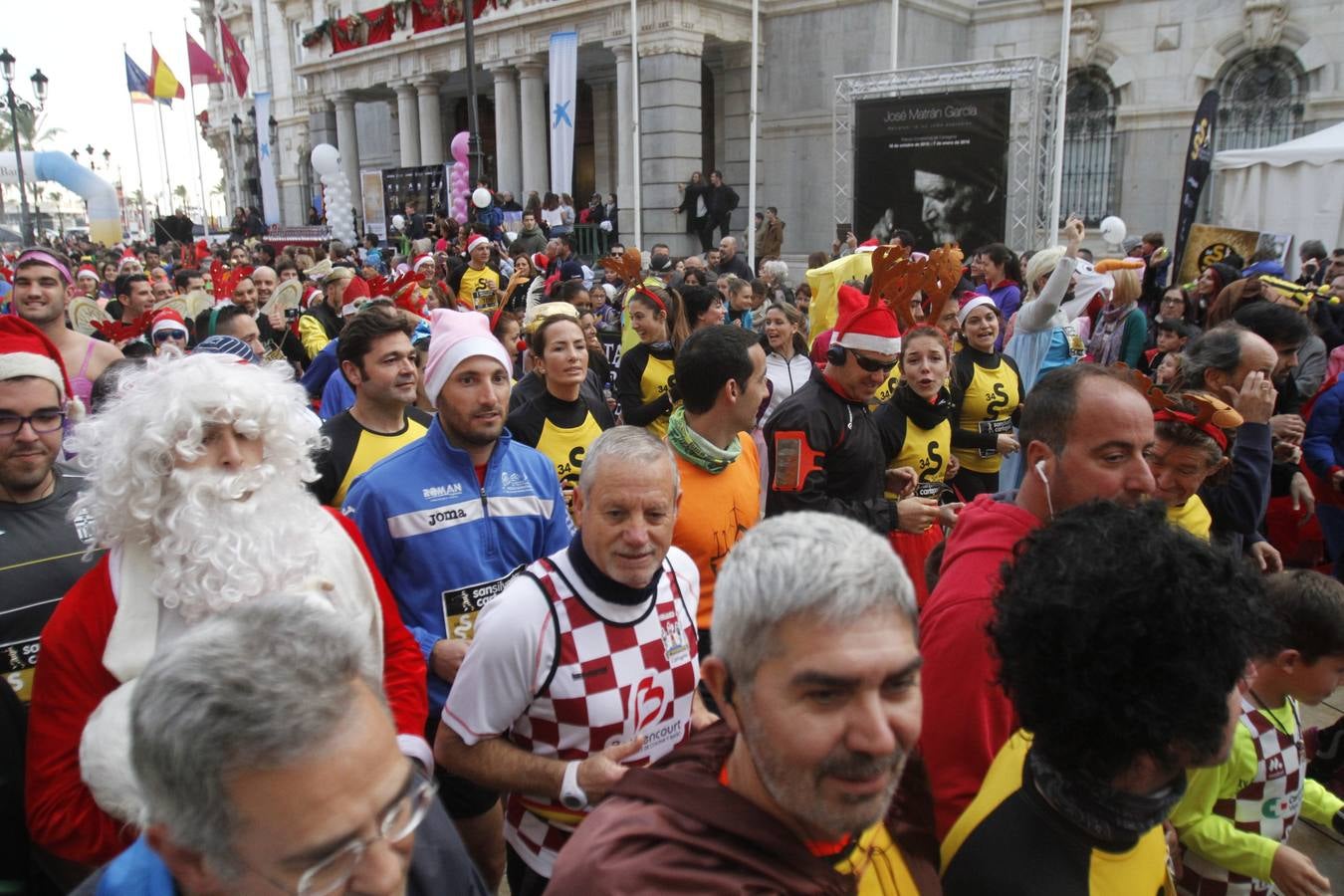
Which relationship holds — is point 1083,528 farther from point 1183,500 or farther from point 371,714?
point 1183,500

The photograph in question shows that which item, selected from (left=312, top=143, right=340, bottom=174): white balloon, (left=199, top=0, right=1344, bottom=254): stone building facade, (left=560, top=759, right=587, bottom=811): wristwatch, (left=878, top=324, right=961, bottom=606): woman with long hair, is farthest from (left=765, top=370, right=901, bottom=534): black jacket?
(left=312, top=143, right=340, bottom=174): white balloon

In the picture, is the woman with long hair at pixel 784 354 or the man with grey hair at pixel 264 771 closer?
the man with grey hair at pixel 264 771

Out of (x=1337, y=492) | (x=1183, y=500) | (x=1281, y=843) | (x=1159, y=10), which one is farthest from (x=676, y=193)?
(x=1281, y=843)

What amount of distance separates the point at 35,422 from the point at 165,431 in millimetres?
941

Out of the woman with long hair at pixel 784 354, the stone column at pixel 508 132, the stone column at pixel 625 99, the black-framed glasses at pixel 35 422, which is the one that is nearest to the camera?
the black-framed glasses at pixel 35 422

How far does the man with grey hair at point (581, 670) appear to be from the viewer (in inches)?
86.0

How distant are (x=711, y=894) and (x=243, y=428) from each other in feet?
5.38

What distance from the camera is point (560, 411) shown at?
14.7ft

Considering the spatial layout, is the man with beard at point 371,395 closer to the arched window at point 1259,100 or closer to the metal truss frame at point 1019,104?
the metal truss frame at point 1019,104

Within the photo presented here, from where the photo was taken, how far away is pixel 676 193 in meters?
19.3

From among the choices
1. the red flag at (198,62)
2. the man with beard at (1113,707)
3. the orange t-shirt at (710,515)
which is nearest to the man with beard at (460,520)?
the orange t-shirt at (710,515)

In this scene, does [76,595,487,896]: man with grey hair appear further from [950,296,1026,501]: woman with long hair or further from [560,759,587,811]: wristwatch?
[950,296,1026,501]: woman with long hair

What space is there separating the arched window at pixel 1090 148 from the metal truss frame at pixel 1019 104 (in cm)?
337

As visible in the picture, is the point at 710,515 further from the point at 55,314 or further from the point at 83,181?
the point at 83,181
